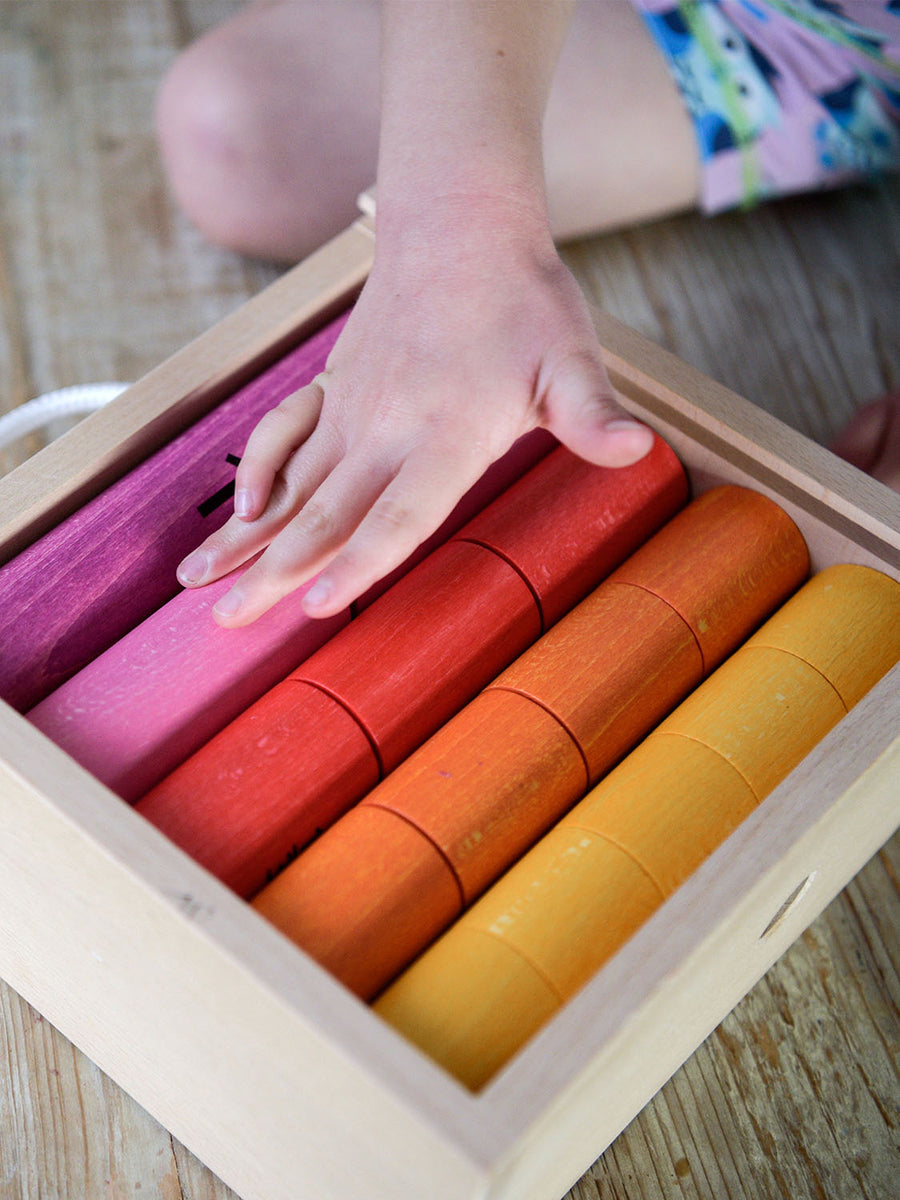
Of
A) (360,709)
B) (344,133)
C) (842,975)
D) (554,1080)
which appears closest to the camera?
(554,1080)

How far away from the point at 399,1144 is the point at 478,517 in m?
0.33

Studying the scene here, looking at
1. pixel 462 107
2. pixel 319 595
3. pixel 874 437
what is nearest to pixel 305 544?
pixel 319 595

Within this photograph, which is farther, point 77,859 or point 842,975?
point 842,975

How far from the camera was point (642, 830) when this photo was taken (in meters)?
0.52

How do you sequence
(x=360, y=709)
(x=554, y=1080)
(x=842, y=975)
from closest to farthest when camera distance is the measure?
1. (x=554, y=1080)
2. (x=360, y=709)
3. (x=842, y=975)

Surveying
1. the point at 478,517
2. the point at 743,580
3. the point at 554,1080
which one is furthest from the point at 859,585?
the point at 554,1080

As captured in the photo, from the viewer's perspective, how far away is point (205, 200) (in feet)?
3.34

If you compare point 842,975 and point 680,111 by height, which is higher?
point 680,111

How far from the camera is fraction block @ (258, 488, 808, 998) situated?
517 mm

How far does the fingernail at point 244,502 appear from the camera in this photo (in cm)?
57

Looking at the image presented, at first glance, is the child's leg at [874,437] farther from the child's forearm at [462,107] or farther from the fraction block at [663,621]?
the child's forearm at [462,107]

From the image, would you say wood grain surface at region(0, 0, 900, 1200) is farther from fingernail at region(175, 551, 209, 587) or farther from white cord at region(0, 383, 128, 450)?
fingernail at region(175, 551, 209, 587)

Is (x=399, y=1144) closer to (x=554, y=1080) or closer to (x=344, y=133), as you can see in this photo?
(x=554, y=1080)

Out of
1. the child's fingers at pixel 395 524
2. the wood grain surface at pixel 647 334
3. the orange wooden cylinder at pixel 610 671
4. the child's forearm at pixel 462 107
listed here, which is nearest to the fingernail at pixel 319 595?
the child's fingers at pixel 395 524
